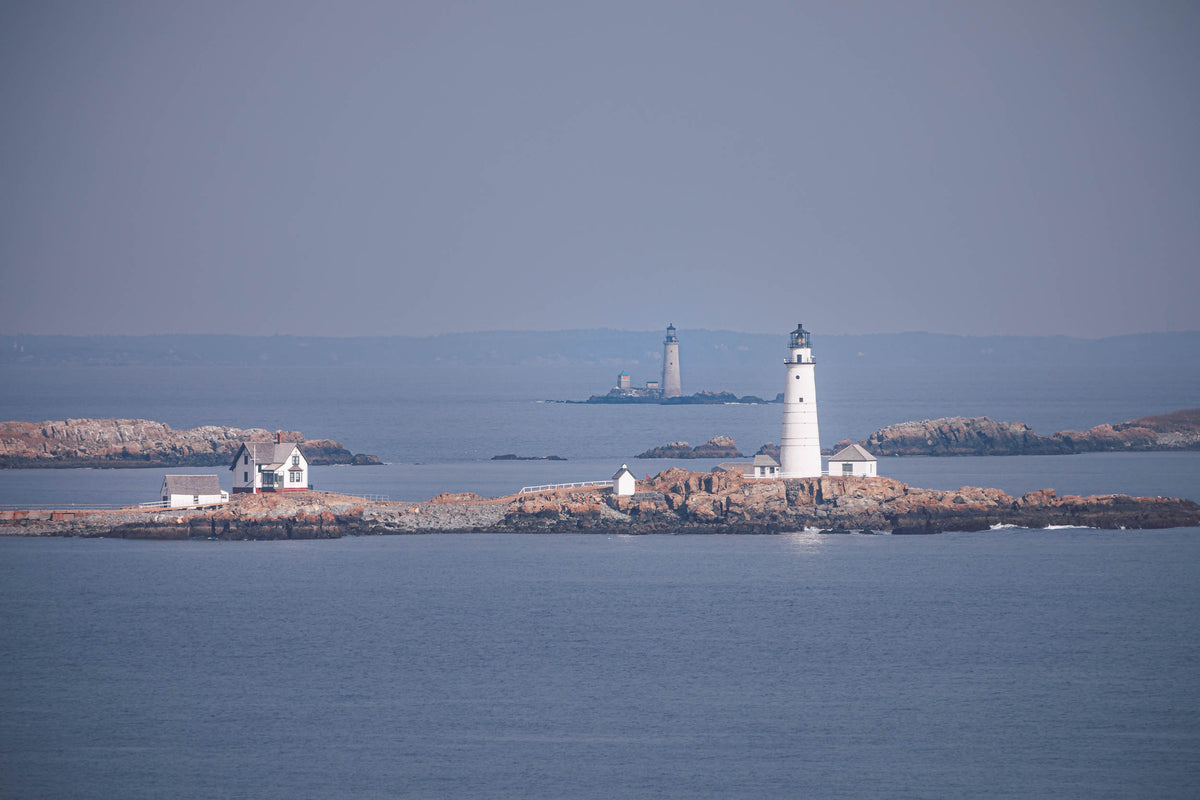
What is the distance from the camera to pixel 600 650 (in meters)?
→ 34.9

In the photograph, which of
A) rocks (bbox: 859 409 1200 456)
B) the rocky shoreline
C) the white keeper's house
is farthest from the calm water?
rocks (bbox: 859 409 1200 456)

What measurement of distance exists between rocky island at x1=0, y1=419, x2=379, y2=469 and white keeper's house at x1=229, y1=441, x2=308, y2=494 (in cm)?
2607

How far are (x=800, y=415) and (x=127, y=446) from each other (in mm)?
48765

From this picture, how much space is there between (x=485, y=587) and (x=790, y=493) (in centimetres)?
1464

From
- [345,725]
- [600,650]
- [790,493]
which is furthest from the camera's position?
[790,493]

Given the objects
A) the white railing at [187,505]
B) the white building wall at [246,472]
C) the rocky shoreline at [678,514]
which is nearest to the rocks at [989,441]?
the rocky shoreline at [678,514]

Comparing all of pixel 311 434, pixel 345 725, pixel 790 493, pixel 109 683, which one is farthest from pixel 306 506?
pixel 311 434

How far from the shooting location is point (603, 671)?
108 ft

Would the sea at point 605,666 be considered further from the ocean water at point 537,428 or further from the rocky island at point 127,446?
the rocky island at point 127,446

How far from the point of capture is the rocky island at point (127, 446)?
82.7m

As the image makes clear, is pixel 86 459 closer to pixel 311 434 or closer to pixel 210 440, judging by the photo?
pixel 210 440

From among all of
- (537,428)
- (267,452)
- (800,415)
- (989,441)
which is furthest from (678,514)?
(537,428)

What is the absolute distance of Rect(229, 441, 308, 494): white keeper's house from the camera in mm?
54281

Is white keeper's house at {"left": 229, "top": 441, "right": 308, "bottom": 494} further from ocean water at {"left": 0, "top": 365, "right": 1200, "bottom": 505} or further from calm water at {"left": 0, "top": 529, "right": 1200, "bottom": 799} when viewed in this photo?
ocean water at {"left": 0, "top": 365, "right": 1200, "bottom": 505}
